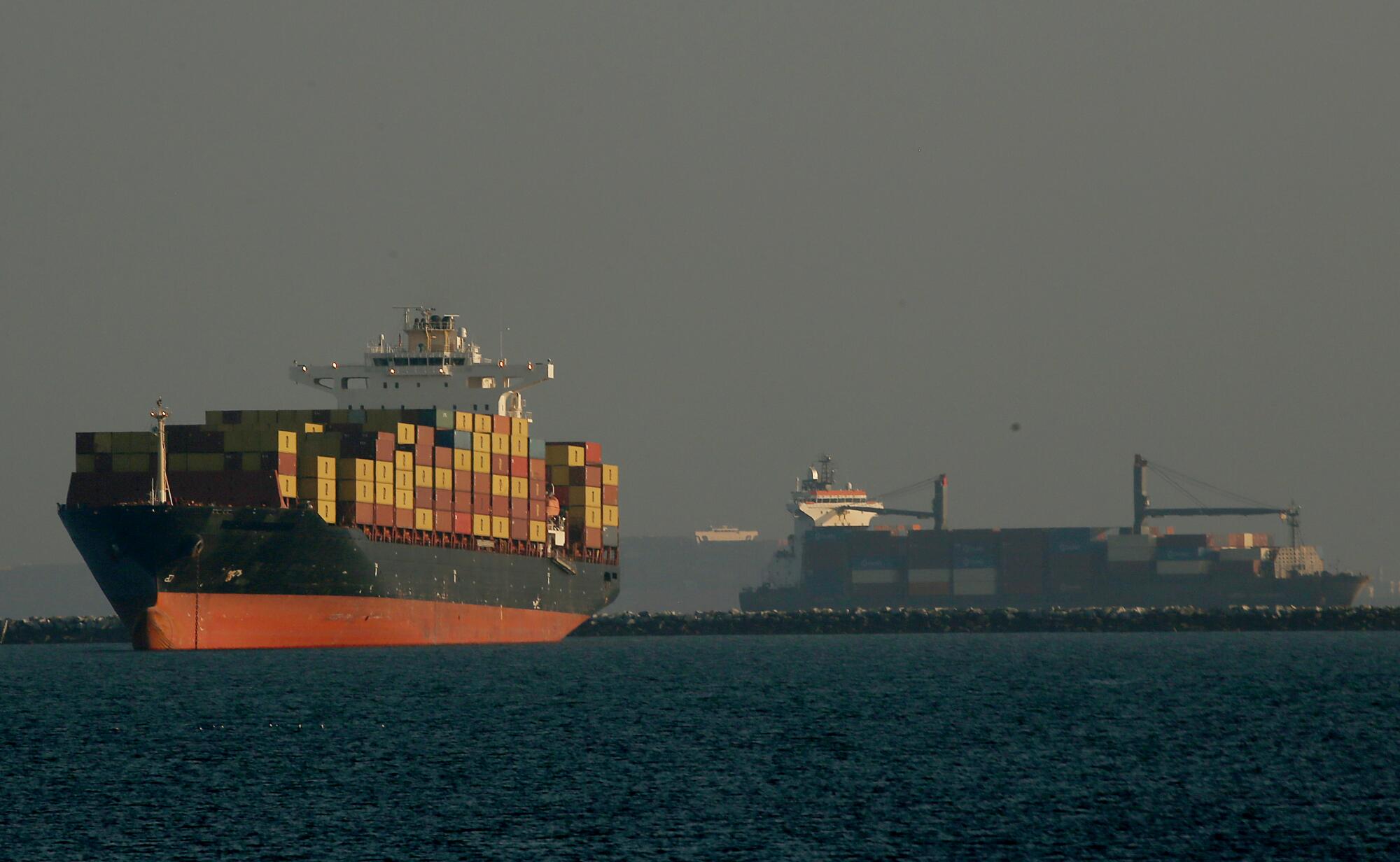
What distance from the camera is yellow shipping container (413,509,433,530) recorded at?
73438mm

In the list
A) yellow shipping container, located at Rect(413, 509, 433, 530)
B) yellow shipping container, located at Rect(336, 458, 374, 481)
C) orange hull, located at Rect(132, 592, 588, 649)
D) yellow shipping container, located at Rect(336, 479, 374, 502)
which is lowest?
orange hull, located at Rect(132, 592, 588, 649)

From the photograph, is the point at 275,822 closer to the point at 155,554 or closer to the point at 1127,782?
the point at 1127,782

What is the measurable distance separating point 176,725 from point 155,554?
19.6 m

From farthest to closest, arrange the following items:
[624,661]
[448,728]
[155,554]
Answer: [624,661]
[155,554]
[448,728]

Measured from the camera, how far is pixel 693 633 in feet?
368

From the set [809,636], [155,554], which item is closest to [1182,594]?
[809,636]

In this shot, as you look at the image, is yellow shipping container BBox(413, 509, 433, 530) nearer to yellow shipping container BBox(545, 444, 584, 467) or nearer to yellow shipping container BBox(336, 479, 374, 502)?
yellow shipping container BBox(336, 479, 374, 502)

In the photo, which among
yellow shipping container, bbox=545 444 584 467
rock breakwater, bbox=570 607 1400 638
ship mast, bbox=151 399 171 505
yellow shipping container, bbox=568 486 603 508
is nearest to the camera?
ship mast, bbox=151 399 171 505

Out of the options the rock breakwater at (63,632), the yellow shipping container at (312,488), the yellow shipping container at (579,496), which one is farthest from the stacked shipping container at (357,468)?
the rock breakwater at (63,632)

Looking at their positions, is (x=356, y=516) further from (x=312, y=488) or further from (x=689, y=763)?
(x=689, y=763)

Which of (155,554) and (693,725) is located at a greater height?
(155,554)

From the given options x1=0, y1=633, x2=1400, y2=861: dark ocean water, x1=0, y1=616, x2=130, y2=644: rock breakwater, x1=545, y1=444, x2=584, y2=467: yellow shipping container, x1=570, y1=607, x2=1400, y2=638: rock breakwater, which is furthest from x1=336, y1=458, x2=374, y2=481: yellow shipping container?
x1=570, y1=607, x2=1400, y2=638: rock breakwater

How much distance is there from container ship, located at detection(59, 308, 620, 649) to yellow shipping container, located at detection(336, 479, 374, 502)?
0.21 feet

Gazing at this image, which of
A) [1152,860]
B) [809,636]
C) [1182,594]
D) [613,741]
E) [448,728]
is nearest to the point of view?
[1152,860]
